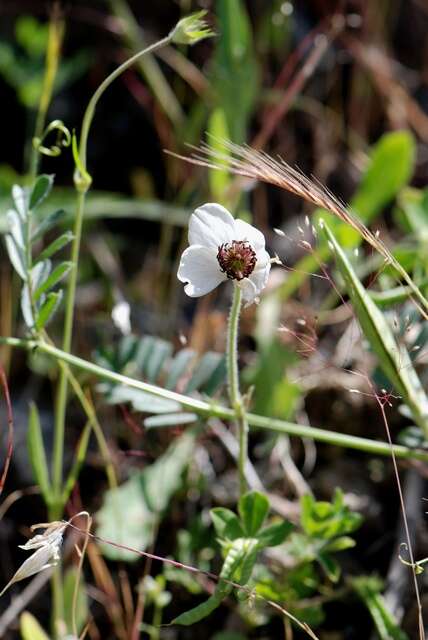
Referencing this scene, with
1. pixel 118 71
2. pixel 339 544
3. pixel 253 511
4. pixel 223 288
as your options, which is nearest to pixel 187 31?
pixel 118 71

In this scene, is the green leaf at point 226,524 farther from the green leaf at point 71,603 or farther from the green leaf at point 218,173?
the green leaf at point 218,173

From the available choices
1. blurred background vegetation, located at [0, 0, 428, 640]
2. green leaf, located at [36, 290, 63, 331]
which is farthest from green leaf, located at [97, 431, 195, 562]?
green leaf, located at [36, 290, 63, 331]

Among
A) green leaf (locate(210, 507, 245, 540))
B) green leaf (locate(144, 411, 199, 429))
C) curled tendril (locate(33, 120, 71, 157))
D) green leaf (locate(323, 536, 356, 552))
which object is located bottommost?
green leaf (locate(323, 536, 356, 552))

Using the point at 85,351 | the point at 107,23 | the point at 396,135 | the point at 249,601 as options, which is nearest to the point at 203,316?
the point at 85,351

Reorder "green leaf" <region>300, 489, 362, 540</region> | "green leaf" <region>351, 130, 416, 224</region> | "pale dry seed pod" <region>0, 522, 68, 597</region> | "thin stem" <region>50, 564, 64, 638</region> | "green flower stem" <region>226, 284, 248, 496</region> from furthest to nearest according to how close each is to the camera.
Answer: "green leaf" <region>351, 130, 416, 224</region>, "thin stem" <region>50, 564, 64, 638</region>, "green leaf" <region>300, 489, 362, 540</region>, "green flower stem" <region>226, 284, 248, 496</region>, "pale dry seed pod" <region>0, 522, 68, 597</region>

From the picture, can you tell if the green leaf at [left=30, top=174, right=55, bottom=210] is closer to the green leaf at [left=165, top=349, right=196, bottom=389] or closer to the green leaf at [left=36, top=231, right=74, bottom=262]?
the green leaf at [left=36, top=231, right=74, bottom=262]

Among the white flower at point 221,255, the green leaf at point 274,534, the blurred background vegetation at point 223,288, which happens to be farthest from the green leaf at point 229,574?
the white flower at point 221,255

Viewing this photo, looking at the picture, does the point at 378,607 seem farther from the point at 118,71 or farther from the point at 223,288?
the point at 223,288

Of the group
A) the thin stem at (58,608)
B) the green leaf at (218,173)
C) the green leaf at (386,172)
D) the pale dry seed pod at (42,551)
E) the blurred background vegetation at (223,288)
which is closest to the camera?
the pale dry seed pod at (42,551)
